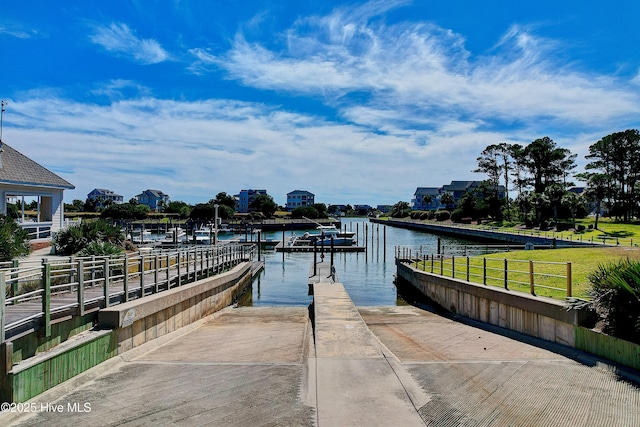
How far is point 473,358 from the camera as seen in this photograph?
350 inches

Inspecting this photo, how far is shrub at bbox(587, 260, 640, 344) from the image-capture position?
7586 millimetres

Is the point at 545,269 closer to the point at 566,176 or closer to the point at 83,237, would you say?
the point at 83,237

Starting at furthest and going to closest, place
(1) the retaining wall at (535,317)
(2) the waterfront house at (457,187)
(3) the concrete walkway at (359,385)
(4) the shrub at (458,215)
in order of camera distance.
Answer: (2) the waterfront house at (457,187)
(4) the shrub at (458,215)
(1) the retaining wall at (535,317)
(3) the concrete walkway at (359,385)

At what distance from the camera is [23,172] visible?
21484 millimetres

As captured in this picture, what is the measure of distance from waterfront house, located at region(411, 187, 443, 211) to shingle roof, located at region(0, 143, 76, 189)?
15365 cm

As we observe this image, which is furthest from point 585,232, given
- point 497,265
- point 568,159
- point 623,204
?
point 497,265

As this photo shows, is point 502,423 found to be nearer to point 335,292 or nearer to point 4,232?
point 335,292

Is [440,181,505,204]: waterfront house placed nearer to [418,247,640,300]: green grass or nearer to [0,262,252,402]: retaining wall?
[418,247,640,300]: green grass

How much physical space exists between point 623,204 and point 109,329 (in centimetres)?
8680

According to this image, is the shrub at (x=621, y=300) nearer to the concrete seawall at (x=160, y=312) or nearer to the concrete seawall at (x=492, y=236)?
the concrete seawall at (x=160, y=312)

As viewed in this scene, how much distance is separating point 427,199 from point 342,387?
166m

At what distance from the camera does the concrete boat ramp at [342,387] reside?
575cm

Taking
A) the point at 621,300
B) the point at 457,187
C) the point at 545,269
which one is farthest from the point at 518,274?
the point at 457,187

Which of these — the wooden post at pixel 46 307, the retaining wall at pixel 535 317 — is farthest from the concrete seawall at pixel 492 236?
the wooden post at pixel 46 307
